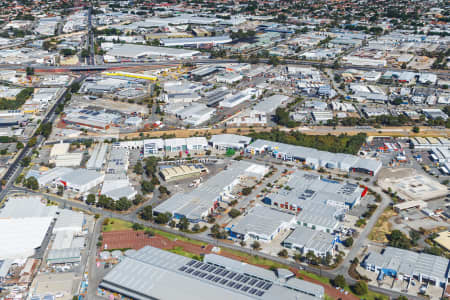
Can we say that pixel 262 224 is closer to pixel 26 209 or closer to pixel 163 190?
pixel 163 190

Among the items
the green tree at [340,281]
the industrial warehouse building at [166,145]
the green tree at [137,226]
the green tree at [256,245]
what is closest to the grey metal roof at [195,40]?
the industrial warehouse building at [166,145]

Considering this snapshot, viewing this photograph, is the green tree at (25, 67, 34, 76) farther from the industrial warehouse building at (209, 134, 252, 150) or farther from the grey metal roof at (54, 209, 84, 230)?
the grey metal roof at (54, 209, 84, 230)

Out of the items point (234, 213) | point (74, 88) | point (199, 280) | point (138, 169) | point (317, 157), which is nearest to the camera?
point (199, 280)

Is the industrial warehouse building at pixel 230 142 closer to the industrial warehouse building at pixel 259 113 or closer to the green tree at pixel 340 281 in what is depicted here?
the industrial warehouse building at pixel 259 113

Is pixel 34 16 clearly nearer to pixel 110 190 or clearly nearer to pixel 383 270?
pixel 110 190

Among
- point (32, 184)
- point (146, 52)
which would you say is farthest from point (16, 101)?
point (146, 52)
